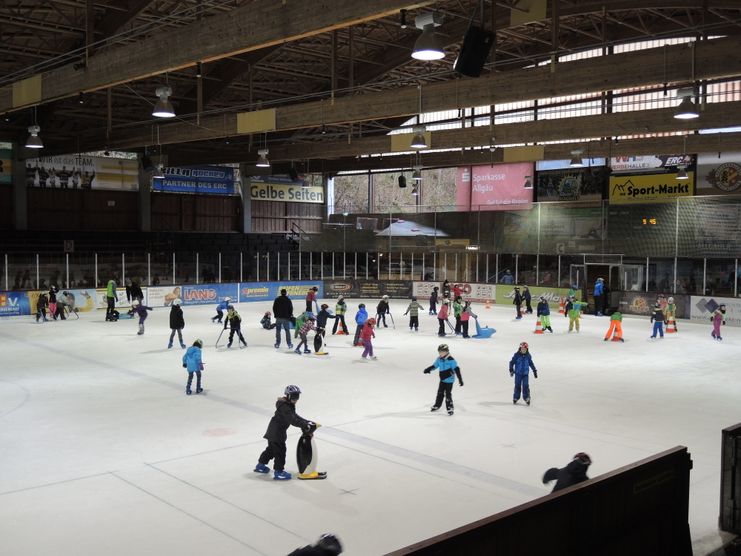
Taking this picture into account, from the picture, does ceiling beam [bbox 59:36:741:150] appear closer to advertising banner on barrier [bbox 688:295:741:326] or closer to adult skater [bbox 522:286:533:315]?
adult skater [bbox 522:286:533:315]

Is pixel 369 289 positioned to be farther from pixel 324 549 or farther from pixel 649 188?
pixel 324 549

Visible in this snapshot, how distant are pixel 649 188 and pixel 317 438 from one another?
87.4ft

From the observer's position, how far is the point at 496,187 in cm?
3862

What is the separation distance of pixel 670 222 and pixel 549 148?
7.85m

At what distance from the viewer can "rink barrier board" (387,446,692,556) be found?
4375 millimetres

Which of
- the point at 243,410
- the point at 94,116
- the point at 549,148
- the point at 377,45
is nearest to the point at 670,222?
the point at 549,148

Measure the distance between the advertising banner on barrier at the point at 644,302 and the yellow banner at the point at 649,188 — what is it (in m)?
4.26

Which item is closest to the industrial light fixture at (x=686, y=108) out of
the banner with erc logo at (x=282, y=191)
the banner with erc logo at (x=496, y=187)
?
the banner with erc logo at (x=496, y=187)

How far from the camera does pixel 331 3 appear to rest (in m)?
9.48

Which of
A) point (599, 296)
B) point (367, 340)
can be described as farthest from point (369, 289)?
point (367, 340)

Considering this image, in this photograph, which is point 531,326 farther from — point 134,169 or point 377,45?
point 134,169

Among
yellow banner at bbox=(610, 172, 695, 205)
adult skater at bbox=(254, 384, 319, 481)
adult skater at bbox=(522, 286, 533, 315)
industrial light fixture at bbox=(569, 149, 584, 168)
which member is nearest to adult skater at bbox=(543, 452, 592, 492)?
adult skater at bbox=(254, 384, 319, 481)

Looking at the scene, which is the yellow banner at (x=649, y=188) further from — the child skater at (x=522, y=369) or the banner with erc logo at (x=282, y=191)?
the child skater at (x=522, y=369)

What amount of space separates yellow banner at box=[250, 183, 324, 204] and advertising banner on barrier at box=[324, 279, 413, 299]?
7.68 metres
